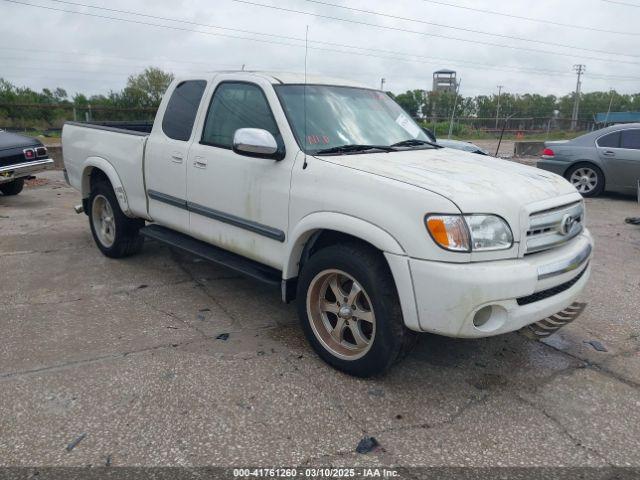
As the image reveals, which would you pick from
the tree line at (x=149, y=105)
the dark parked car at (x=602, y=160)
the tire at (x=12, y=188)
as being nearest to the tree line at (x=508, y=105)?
the tree line at (x=149, y=105)

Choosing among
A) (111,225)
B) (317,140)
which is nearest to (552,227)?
(317,140)

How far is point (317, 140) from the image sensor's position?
369 cm

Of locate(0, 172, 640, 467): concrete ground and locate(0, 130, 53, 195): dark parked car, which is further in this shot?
locate(0, 130, 53, 195): dark parked car

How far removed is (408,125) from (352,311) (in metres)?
1.89

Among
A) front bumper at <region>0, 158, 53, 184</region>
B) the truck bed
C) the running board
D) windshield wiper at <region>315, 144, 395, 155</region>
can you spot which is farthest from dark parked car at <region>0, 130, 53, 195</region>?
the running board

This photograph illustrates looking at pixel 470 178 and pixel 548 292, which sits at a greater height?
pixel 470 178

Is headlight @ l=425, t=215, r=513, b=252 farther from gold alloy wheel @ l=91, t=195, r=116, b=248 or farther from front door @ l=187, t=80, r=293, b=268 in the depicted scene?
gold alloy wheel @ l=91, t=195, r=116, b=248

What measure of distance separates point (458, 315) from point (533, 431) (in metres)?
0.76

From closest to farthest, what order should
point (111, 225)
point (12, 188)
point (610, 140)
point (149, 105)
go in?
point (111, 225) → point (12, 188) → point (610, 140) → point (149, 105)

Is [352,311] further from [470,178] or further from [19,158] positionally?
[19,158]

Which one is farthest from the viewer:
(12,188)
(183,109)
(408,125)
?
(12,188)

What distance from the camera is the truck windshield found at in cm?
371

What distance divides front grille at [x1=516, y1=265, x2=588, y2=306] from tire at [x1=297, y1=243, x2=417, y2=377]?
0.64 m

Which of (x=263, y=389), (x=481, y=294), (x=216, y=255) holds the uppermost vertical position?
(x=481, y=294)
